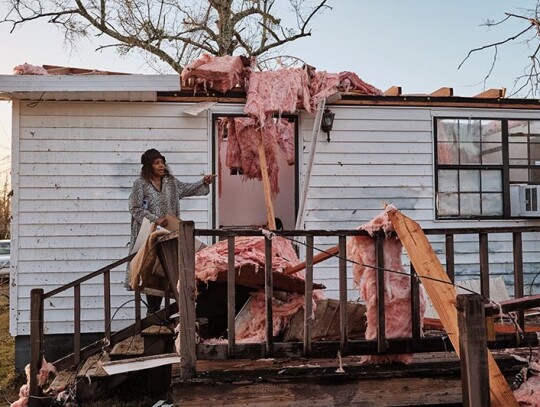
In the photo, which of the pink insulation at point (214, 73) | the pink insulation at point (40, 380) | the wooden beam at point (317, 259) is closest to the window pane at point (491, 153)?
the pink insulation at point (214, 73)

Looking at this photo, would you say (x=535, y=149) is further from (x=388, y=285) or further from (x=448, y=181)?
(x=388, y=285)

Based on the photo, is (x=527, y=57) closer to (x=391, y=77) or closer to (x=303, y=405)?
(x=303, y=405)

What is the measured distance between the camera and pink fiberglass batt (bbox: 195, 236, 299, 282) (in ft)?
12.4

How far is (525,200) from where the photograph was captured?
6.66 m

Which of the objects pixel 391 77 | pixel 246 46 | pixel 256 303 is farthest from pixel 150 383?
pixel 246 46

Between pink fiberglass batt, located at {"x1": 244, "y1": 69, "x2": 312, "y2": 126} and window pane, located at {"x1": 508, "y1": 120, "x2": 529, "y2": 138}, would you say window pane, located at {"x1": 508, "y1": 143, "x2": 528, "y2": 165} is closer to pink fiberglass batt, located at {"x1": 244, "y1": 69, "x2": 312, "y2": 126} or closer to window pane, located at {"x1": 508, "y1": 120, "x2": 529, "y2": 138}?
window pane, located at {"x1": 508, "y1": 120, "x2": 529, "y2": 138}

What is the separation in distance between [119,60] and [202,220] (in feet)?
33.1

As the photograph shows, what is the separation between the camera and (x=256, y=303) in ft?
12.7

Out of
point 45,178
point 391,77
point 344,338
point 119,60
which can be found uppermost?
point 119,60

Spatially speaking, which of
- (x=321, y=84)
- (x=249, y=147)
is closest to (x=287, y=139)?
(x=249, y=147)

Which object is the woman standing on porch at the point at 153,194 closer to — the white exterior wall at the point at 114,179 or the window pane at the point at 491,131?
the white exterior wall at the point at 114,179

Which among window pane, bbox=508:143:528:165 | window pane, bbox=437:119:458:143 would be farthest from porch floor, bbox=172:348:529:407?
window pane, bbox=508:143:528:165

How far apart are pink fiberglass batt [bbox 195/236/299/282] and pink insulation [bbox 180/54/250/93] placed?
94.9 inches

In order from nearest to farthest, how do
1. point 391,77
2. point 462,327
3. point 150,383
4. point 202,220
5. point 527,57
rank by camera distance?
point 462,327, point 150,383, point 527,57, point 202,220, point 391,77
